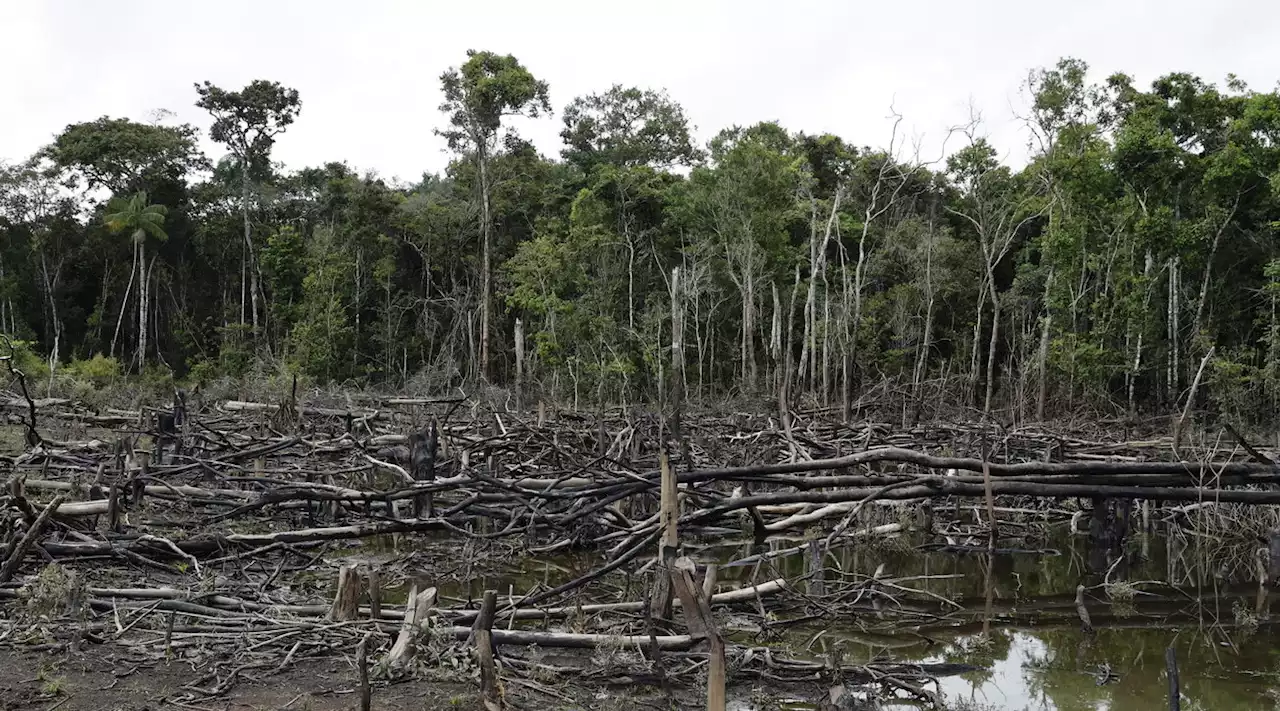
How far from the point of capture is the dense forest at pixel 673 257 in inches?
888

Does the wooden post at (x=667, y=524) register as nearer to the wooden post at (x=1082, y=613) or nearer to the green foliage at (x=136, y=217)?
the wooden post at (x=1082, y=613)

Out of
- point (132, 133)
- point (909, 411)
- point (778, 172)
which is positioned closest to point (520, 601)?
point (909, 411)

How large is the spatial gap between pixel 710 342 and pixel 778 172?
6.49 metres

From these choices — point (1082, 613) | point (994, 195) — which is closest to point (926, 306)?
point (994, 195)

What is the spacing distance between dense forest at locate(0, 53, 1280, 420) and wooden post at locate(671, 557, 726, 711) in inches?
740

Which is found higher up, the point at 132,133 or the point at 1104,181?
the point at 132,133

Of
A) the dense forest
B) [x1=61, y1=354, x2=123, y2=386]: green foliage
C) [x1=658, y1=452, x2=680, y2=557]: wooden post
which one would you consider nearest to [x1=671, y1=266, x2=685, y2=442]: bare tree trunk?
the dense forest

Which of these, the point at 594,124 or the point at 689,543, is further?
the point at 594,124

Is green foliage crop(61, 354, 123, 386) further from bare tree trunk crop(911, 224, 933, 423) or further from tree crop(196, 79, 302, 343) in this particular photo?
bare tree trunk crop(911, 224, 933, 423)

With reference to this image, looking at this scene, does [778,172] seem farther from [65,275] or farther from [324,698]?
[65,275]

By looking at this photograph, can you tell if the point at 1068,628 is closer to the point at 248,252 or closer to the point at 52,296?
the point at 248,252

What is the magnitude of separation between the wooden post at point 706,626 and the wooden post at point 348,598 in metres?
2.20

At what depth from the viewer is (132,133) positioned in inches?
1319

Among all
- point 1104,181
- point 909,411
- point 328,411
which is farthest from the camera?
point 1104,181
